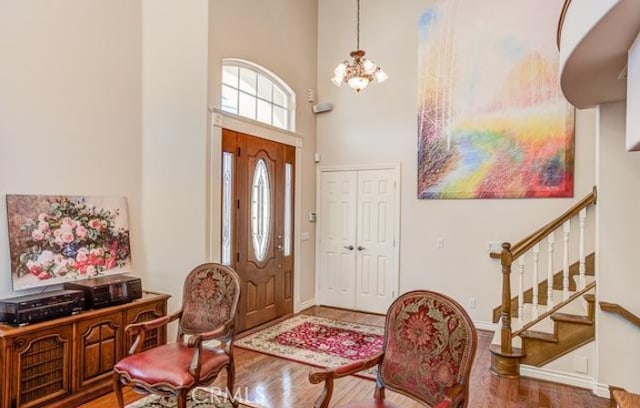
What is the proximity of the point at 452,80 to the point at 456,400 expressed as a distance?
435 centimetres

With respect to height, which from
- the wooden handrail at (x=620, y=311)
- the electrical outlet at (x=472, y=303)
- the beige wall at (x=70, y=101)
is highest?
the beige wall at (x=70, y=101)

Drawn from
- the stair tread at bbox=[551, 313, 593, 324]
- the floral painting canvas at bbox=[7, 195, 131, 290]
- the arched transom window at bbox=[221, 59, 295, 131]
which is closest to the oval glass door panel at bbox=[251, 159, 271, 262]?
the arched transom window at bbox=[221, 59, 295, 131]

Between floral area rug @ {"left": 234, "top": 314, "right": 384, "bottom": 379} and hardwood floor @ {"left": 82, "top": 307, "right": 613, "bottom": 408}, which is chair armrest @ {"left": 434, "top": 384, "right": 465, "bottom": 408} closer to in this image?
hardwood floor @ {"left": 82, "top": 307, "right": 613, "bottom": 408}

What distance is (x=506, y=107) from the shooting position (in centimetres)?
489

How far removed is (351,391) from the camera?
3303 millimetres

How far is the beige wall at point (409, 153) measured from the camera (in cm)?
488

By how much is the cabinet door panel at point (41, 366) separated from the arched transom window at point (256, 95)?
9.04 ft

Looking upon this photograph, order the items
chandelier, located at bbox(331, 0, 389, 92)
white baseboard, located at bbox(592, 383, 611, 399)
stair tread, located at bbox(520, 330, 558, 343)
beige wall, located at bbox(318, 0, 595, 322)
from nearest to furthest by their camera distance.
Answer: white baseboard, located at bbox(592, 383, 611, 399) < stair tread, located at bbox(520, 330, 558, 343) < chandelier, located at bbox(331, 0, 389, 92) < beige wall, located at bbox(318, 0, 595, 322)

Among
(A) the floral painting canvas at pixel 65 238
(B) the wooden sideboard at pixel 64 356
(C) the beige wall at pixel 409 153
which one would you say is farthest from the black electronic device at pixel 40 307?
(C) the beige wall at pixel 409 153

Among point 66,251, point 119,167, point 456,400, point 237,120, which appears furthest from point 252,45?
point 456,400

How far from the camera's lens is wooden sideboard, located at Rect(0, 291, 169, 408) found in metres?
2.68

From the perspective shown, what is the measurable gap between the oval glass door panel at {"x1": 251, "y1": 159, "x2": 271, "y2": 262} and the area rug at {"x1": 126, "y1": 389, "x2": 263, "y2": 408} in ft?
6.61

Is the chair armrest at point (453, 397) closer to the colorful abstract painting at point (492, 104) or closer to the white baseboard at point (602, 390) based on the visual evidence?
the white baseboard at point (602, 390)

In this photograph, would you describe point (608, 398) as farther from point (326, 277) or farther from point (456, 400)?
point (326, 277)
